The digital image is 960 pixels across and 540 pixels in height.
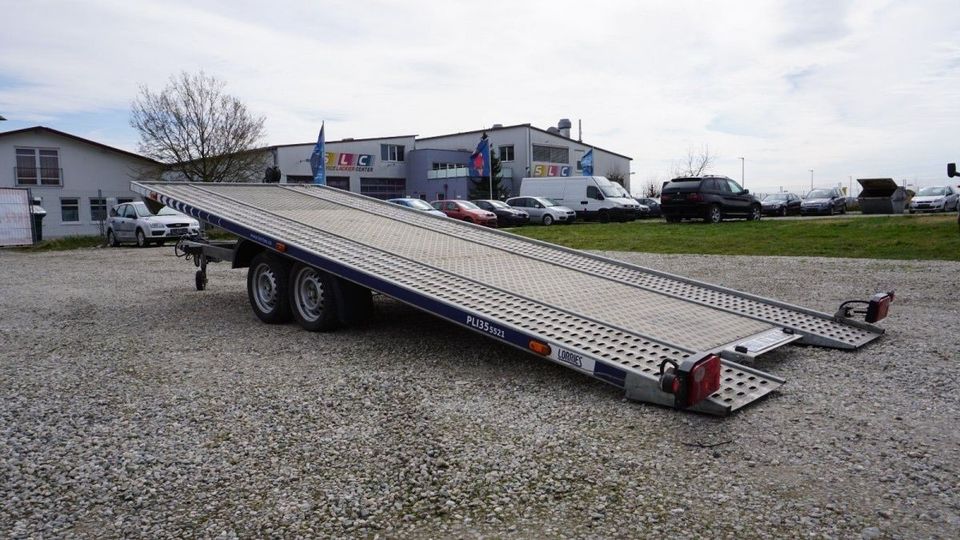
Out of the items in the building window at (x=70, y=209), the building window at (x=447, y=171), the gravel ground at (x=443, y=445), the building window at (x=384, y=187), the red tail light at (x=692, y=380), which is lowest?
the gravel ground at (x=443, y=445)

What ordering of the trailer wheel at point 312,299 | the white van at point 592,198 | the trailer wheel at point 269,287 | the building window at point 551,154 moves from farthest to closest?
the building window at point 551,154
the white van at point 592,198
the trailer wheel at point 269,287
the trailer wheel at point 312,299

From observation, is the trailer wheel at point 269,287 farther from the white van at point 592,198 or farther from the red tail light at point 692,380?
the white van at point 592,198

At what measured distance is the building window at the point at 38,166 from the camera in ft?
114

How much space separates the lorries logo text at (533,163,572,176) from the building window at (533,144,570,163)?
1.02 meters

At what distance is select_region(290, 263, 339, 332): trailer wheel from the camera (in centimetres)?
659

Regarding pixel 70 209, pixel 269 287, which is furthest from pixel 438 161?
pixel 269 287

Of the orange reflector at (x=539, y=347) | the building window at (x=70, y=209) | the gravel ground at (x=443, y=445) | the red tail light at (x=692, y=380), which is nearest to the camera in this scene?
the gravel ground at (x=443, y=445)

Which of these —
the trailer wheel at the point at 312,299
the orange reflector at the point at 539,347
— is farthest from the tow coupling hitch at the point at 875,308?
the trailer wheel at the point at 312,299

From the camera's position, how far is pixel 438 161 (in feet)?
181

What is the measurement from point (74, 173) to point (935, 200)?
142 feet

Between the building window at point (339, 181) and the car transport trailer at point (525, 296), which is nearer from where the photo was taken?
the car transport trailer at point (525, 296)

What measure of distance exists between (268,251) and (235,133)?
31.0m

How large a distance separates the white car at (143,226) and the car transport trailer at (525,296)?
14.1 metres

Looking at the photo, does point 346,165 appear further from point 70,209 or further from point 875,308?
point 875,308
